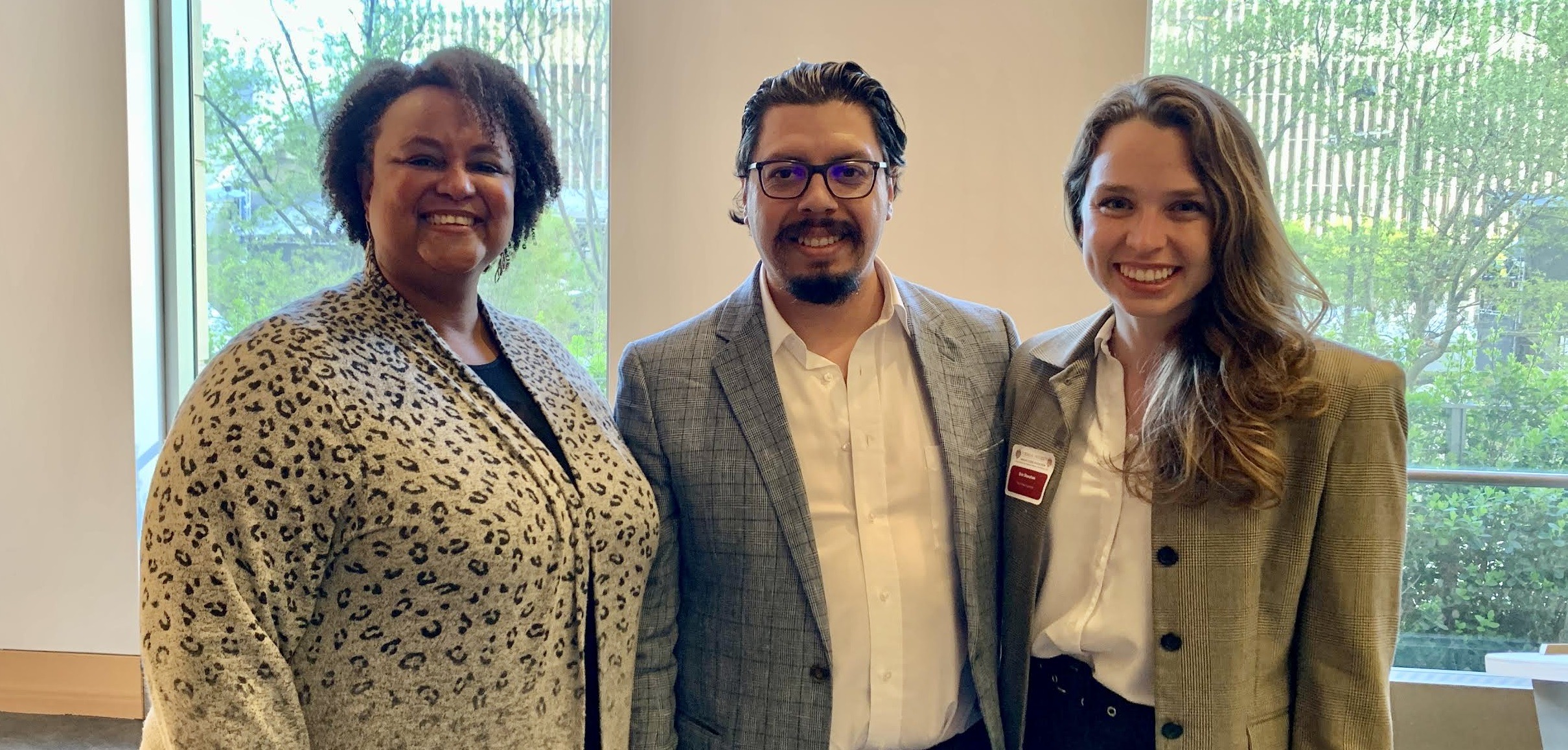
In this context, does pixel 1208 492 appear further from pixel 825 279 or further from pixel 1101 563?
pixel 825 279

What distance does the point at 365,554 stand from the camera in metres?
1.36

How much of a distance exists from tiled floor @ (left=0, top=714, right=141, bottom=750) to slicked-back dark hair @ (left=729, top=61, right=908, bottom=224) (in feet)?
10.7

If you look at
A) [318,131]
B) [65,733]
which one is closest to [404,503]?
[318,131]

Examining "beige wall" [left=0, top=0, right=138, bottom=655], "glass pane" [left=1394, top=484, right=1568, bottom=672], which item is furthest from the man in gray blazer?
"beige wall" [left=0, top=0, right=138, bottom=655]

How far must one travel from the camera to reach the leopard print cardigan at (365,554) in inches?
49.7

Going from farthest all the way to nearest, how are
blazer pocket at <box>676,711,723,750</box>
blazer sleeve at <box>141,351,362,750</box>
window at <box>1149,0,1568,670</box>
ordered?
window at <box>1149,0,1568,670</box>
blazer pocket at <box>676,711,723,750</box>
blazer sleeve at <box>141,351,362,750</box>

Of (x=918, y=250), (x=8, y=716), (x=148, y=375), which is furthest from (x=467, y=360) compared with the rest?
(x=8, y=716)

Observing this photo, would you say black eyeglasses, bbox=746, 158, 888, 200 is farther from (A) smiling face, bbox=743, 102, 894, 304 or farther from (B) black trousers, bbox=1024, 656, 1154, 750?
(B) black trousers, bbox=1024, 656, 1154, 750

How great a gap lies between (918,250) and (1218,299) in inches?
70.5

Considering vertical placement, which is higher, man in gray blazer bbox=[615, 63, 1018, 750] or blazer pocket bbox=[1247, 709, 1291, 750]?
man in gray blazer bbox=[615, 63, 1018, 750]

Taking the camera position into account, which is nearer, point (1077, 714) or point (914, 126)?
point (1077, 714)

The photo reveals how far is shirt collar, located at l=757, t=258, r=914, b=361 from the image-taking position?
180 cm

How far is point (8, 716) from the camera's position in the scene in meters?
3.58

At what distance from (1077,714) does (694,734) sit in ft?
2.27
